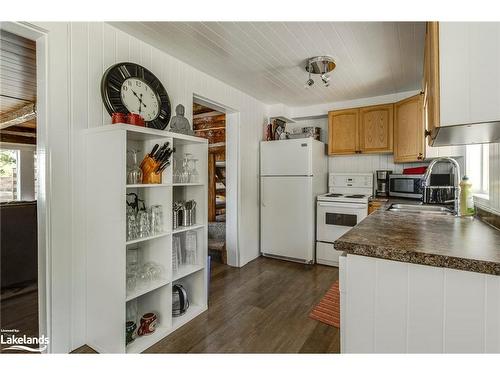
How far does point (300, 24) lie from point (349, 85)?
149 centimetres

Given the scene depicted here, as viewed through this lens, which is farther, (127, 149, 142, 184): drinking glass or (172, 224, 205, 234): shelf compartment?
(172, 224, 205, 234): shelf compartment

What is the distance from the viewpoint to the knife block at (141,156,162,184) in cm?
186

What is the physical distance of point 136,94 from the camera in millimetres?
2020

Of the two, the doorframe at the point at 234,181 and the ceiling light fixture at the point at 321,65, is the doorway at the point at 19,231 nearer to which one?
the doorframe at the point at 234,181

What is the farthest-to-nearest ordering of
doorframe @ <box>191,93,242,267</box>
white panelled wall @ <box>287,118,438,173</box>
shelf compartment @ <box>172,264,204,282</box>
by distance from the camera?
white panelled wall @ <box>287,118,438,173</box>
doorframe @ <box>191,93,242,267</box>
shelf compartment @ <box>172,264,204,282</box>

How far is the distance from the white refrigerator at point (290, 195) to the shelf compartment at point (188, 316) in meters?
1.61

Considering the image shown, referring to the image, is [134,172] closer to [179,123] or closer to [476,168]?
[179,123]

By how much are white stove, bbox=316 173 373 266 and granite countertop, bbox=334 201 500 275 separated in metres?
1.76

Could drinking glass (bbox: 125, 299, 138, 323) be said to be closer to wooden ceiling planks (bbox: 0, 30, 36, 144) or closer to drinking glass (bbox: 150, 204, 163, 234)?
drinking glass (bbox: 150, 204, 163, 234)

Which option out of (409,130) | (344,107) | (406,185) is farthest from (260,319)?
(344,107)

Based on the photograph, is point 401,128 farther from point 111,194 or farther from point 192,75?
point 111,194

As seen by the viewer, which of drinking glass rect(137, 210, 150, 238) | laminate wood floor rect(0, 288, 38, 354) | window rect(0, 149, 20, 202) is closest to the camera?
drinking glass rect(137, 210, 150, 238)

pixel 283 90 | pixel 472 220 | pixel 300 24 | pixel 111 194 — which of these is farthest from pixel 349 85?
pixel 111 194

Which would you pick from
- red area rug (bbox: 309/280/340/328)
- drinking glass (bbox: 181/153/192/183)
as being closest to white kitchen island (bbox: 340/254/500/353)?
red area rug (bbox: 309/280/340/328)
